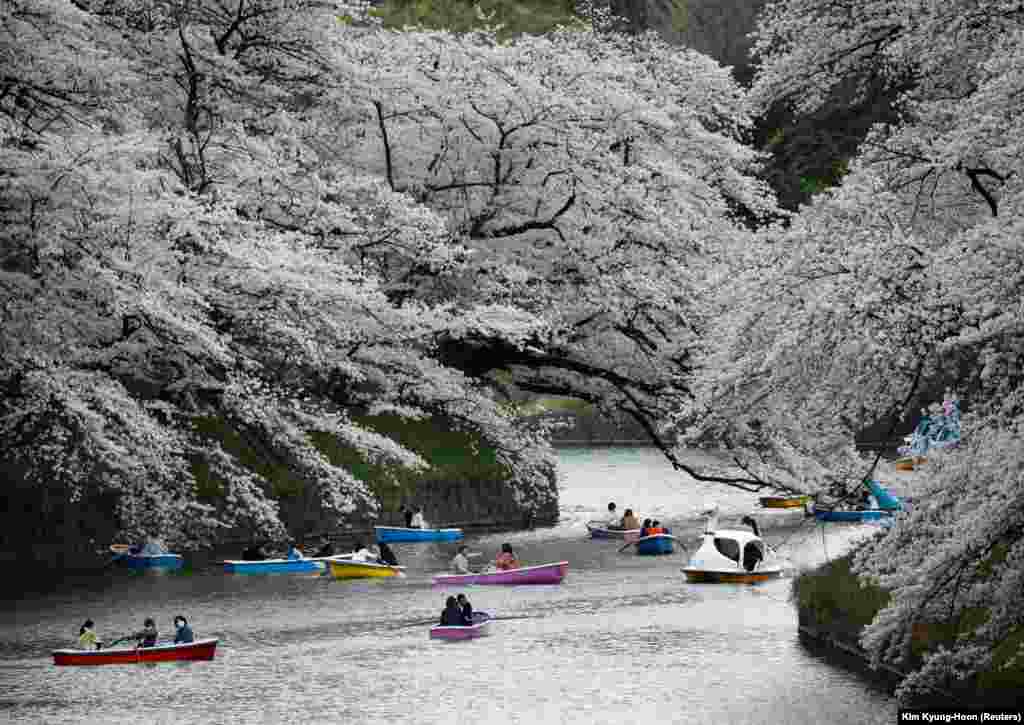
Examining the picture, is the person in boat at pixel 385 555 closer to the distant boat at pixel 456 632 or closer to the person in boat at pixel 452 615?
the distant boat at pixel 456 632

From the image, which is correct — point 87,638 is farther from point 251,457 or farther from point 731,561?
point 731,561

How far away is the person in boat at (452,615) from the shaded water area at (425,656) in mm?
466

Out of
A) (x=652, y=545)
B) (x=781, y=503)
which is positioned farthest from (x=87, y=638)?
(x=781, y=503)

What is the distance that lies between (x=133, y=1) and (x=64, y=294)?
1144 centimetres

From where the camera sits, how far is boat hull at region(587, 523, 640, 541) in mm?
Answer: 44531

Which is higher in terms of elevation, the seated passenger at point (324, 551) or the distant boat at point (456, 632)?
the seated passenger at point (324, 551)

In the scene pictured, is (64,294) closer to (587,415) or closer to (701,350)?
(701,350)

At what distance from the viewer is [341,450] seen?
42062mm

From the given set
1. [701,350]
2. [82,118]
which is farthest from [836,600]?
[82,118]

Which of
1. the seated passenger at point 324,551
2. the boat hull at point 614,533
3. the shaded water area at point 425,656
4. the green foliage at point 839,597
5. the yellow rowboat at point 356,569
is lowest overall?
the shaded water area at point 425,656

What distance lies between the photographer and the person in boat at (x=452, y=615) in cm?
2702

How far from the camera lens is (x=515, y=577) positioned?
1358 inches

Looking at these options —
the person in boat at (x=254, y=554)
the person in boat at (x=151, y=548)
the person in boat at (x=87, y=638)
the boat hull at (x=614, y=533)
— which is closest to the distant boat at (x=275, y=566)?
the person in boat at (x=254, y=554)

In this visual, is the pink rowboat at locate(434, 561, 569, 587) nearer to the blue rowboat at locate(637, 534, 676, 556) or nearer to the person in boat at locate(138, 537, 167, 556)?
the person in boat at locate(138, 537, 167, 556)
